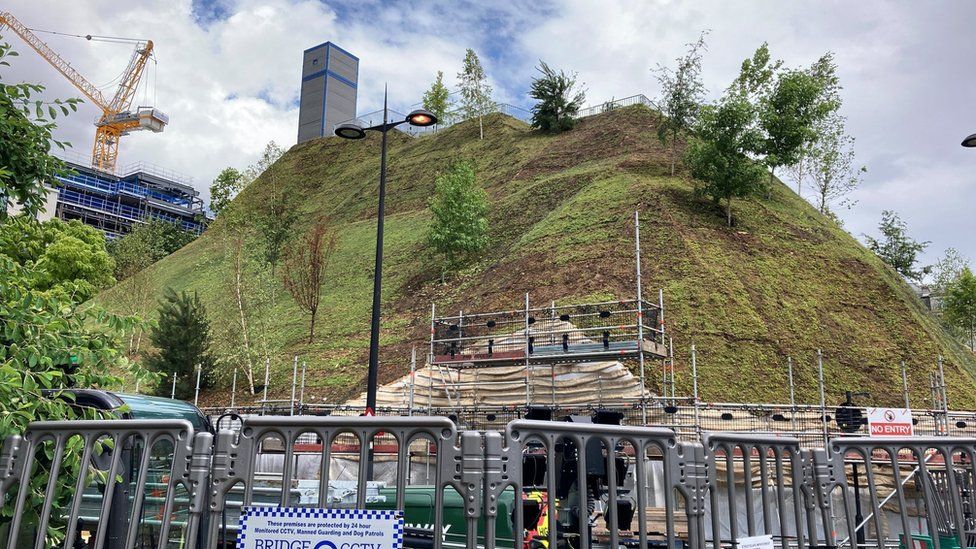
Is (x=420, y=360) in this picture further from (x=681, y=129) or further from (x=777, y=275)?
(x=681, y=129)

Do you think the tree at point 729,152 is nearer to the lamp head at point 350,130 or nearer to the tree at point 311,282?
the tree at point 311,282

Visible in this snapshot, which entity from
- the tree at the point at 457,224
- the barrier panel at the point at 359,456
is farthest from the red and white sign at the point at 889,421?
the tree at the point at 457,224

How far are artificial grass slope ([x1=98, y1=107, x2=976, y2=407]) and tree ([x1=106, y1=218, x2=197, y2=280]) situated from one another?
3.05 metres

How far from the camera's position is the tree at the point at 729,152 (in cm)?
3089

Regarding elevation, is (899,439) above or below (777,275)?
below

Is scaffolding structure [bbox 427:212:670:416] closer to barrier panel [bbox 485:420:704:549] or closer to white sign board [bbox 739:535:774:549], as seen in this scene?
white sign board [bbox 739:535:774:549]

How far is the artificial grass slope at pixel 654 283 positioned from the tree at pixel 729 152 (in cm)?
141

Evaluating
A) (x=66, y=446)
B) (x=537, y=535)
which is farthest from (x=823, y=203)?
(x=66, y=446)

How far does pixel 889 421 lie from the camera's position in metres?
15.1

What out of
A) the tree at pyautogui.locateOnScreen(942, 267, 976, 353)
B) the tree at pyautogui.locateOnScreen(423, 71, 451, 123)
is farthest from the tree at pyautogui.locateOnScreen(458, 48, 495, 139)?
the tree at pyautogui.locateOnScreen(942, 267, 976, 353)

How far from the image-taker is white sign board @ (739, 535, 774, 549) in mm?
4246

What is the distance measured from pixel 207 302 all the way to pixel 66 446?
42154 millimetres

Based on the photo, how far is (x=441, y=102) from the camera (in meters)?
72.0

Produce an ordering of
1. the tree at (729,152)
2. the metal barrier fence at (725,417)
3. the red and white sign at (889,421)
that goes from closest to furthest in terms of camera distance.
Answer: the red and white sign at (889,421), the metal barrier fence at (725,417), the tree at (729,152)
